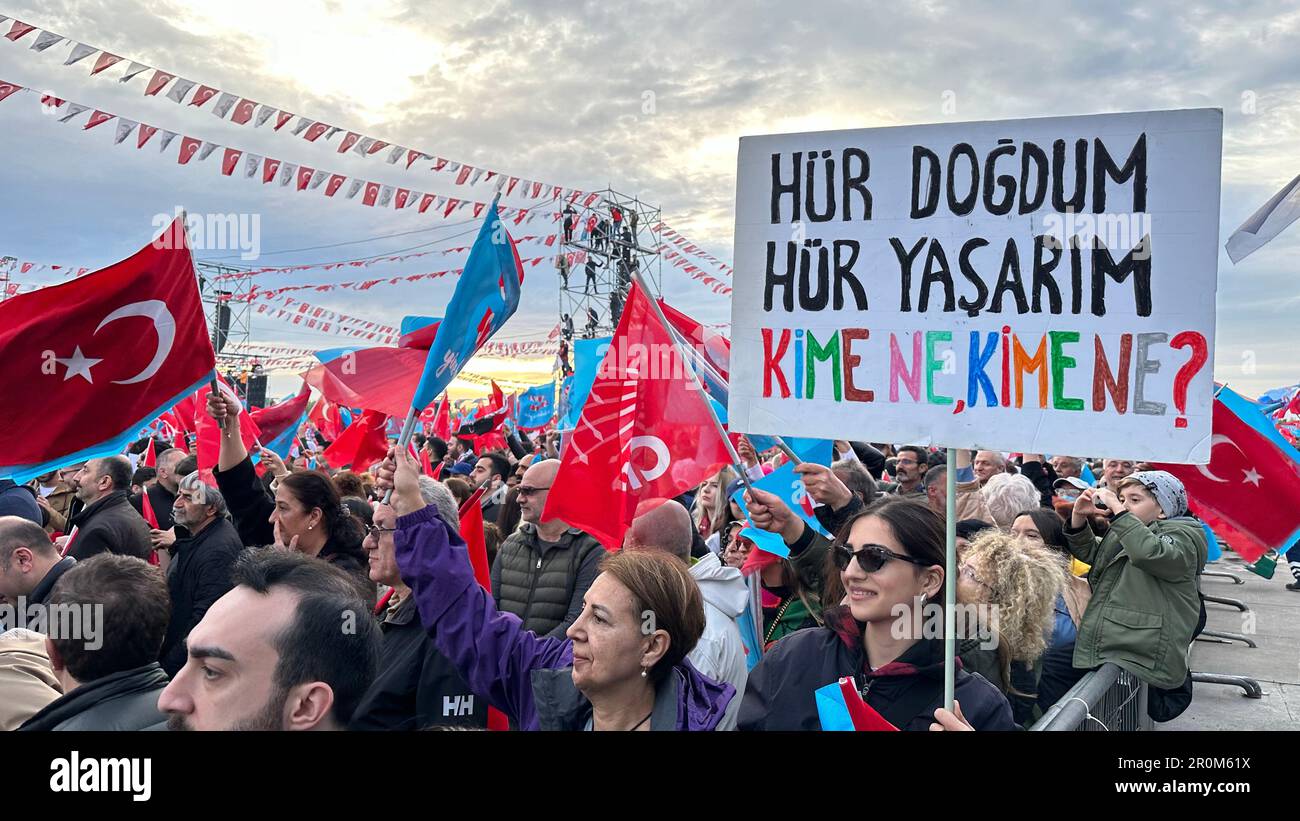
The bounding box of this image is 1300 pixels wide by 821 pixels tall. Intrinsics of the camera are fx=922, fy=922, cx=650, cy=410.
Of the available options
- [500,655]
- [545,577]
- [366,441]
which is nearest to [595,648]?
[500,655]

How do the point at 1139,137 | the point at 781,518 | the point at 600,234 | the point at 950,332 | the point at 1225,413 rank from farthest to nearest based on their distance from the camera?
the point at 600,234
the point at 1225,413
the point at 781,518
the point at 950,332
the point at 1139,137

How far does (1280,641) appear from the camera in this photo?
937 cm

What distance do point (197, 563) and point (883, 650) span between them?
3.61m

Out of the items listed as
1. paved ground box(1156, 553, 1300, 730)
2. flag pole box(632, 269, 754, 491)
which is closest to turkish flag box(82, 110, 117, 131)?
flag pole box(632, 269, 754, 491)

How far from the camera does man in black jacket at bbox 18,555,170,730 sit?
2621mm

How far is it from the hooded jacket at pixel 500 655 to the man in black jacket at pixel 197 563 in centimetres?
198

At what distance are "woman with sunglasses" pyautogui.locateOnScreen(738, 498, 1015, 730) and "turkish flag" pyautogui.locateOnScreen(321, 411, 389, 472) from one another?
5006 mm

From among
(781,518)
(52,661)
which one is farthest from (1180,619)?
(52,661)

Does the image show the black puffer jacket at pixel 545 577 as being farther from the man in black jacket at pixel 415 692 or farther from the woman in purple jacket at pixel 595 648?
the woman in purple jacket at pixel 595 648

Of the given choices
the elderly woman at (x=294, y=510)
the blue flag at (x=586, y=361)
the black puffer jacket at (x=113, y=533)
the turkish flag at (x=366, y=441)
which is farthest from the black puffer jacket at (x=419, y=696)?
the turkish flag at (x=366, y=441)

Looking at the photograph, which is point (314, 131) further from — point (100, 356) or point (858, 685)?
point (858, 685)

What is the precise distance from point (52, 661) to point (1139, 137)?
356 cm

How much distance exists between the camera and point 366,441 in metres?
7.27

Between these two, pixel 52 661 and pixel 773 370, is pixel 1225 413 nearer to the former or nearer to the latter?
pixel 773 370
